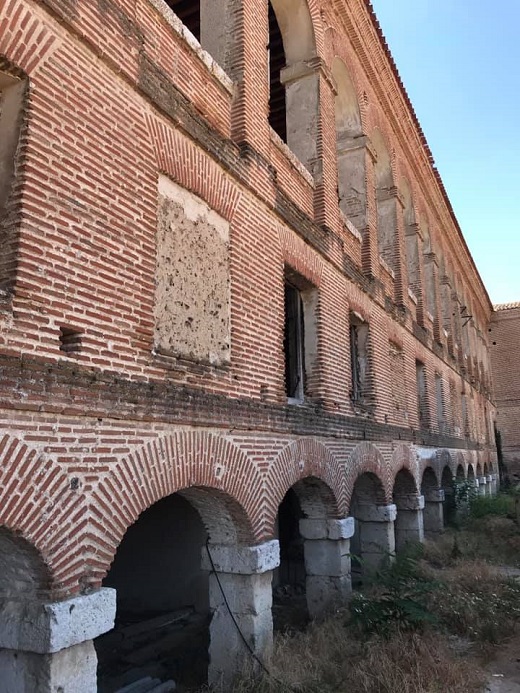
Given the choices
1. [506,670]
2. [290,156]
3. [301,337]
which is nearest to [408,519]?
[301,337]

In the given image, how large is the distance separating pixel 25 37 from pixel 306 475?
576 cm

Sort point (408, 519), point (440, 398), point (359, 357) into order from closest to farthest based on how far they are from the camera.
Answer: point (359, 357), point (408, 519), point (440, 398)

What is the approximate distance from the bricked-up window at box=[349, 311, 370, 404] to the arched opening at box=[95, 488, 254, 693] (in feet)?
12.5

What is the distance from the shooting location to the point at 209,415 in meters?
5.67

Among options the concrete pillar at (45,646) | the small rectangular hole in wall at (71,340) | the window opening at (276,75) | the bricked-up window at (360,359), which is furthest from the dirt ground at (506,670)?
the window opening at (276,75)

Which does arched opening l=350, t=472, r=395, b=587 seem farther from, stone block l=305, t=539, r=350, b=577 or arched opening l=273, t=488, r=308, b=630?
stone block l=305, t=539, r=350, b=577

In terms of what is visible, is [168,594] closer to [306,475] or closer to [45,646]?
[306,475]

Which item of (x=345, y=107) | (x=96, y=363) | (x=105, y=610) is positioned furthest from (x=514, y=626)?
(x=345, y=107)

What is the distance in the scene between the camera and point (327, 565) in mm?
8500

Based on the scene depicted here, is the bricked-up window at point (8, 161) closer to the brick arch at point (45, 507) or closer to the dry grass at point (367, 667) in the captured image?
the brick arch at point (45, 507)

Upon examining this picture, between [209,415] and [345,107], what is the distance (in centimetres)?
926

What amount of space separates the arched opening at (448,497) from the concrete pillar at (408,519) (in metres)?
3.92

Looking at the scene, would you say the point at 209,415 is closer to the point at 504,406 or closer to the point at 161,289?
the point at 161,289

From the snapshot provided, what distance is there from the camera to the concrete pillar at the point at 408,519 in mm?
13211
